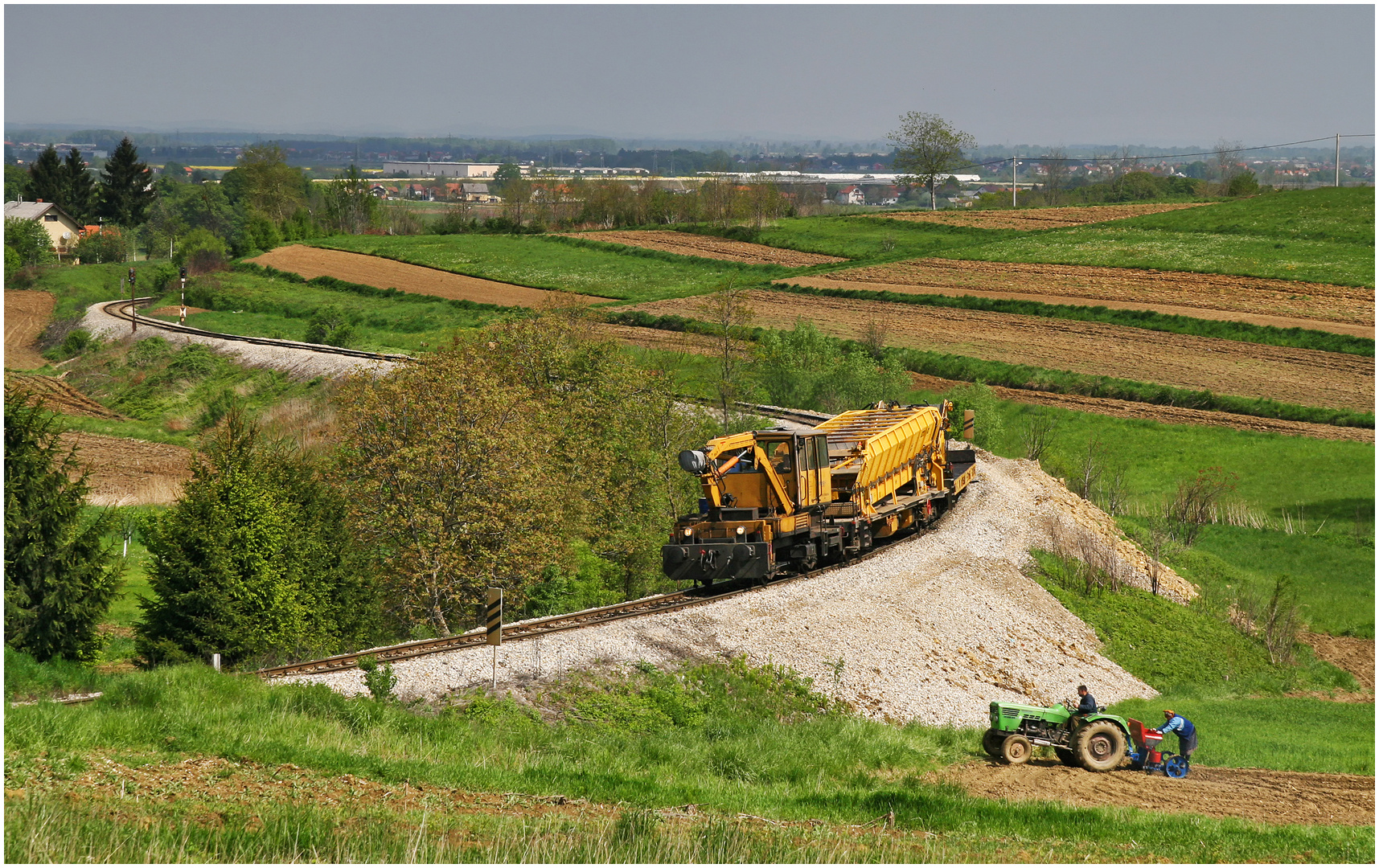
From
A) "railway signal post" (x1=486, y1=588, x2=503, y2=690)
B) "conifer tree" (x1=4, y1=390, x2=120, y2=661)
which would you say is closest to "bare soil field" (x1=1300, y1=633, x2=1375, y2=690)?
"railway signal post" (x1=486, y1=588, x2=503, y2=690)

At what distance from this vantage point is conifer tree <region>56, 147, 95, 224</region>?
487ft

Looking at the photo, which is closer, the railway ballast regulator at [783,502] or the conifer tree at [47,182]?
the railway ballast regulator at [783,502]

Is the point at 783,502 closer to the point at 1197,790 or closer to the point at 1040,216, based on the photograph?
the point at 1197,790

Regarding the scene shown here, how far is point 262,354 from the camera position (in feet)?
255

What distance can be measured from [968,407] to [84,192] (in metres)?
127

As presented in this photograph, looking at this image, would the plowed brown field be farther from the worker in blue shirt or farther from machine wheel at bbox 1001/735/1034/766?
machine wheel at bbox 1001/735/1034/766

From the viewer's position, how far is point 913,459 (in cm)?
3622

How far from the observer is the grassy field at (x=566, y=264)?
104m

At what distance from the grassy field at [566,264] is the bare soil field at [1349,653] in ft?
206

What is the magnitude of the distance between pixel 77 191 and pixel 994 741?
15411 cm

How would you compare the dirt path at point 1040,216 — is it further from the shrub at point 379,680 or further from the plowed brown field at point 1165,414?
the shrub at point 379,680

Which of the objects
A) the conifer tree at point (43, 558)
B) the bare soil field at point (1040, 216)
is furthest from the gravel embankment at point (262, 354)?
the bare soil field at point (1040, 216)

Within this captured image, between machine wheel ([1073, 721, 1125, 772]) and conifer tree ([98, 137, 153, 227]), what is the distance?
151m

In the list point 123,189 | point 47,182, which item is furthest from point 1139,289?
point 47,182
